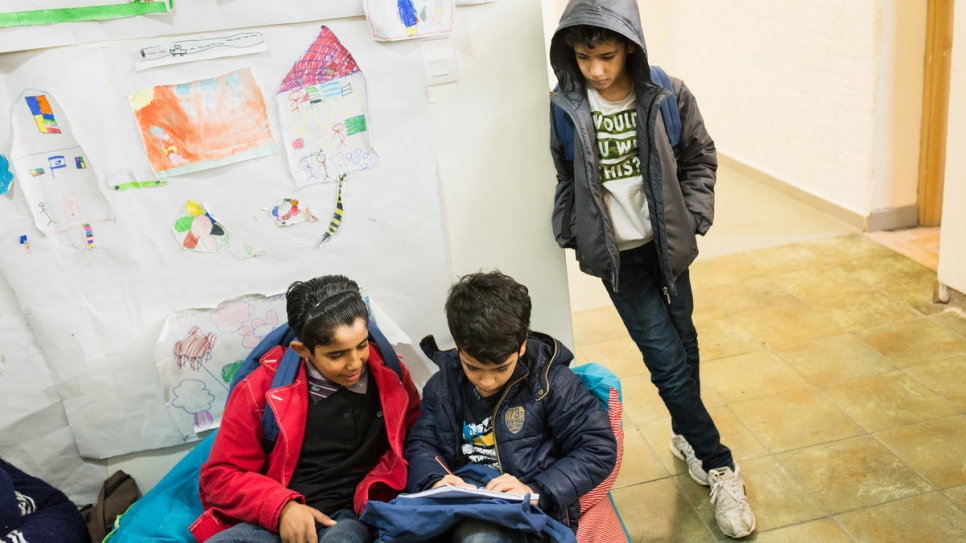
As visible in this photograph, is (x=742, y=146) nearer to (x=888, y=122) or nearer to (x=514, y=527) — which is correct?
(x=888, y=122)

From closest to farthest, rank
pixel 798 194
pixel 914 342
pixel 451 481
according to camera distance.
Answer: pixel 451 481 → pixel 914 342 → pixel 798 194

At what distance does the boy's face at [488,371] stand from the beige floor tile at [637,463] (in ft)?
3.10

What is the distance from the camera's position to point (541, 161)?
7.66 ft

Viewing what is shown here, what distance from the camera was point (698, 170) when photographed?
2.25m

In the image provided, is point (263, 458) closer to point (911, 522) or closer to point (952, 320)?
point (911, 522)

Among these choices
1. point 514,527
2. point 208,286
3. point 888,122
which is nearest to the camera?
point 514,527

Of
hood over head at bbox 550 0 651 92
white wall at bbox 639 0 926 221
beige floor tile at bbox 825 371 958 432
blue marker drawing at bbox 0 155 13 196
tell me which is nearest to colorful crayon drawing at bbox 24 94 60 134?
blue marker drawing at bbox 0 155 13 196

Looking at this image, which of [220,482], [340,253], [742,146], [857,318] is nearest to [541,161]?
[340,253]

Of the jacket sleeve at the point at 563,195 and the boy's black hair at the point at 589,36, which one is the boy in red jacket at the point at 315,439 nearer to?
the jacket sleeve at the point at 563,195

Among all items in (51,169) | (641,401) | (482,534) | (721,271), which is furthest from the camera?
(721,271)

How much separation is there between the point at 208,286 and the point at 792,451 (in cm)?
189

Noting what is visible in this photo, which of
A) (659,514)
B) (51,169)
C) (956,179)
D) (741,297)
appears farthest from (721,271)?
(51,169)

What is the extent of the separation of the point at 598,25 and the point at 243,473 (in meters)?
1.34

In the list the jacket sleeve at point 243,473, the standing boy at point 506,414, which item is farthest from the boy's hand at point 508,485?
the jacket sleeve at point 243,473
